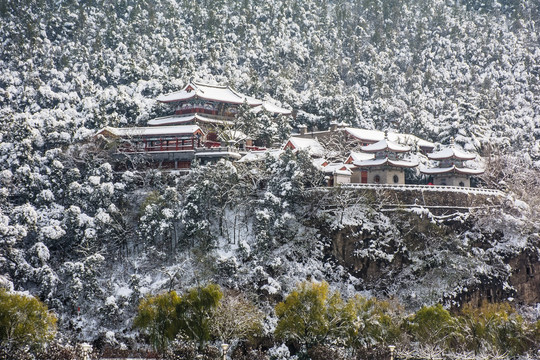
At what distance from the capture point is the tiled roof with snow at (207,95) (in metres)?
70.4

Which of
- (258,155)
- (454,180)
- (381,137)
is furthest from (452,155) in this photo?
(258,155)

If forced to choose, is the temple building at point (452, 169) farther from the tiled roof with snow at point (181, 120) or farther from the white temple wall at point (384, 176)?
the tiled roof with snow at point (181, 120)

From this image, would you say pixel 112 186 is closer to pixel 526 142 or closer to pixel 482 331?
pixel 482 331

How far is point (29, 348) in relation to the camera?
37.1m

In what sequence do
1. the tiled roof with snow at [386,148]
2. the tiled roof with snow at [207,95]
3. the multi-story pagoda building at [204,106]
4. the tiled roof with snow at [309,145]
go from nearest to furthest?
the tiled roof with snow at [386,148], the tiled roof with snow at [309,145], the multi-story pagoda building at [204,106], the tiled roof with snow at [207,95]

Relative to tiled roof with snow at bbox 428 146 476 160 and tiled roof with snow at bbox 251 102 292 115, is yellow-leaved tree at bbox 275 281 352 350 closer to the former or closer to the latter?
tiled roof with snow at bbox 428 146 476 160

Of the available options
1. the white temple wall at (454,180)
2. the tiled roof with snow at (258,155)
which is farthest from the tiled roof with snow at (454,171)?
the tiled roof with snow at (258,155)

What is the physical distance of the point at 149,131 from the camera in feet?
213

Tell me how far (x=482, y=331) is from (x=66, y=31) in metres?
72.0

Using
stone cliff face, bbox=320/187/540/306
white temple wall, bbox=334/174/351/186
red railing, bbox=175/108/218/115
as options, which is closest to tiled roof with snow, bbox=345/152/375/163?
white temple wall, bbox=334/174/351/186

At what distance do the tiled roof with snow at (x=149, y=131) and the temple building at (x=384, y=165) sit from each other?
1528cm

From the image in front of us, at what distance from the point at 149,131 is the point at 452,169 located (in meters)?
26.4

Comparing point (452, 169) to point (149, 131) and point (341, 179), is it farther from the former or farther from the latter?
point (149, 131)

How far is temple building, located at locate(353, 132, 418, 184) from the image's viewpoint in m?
59.1
